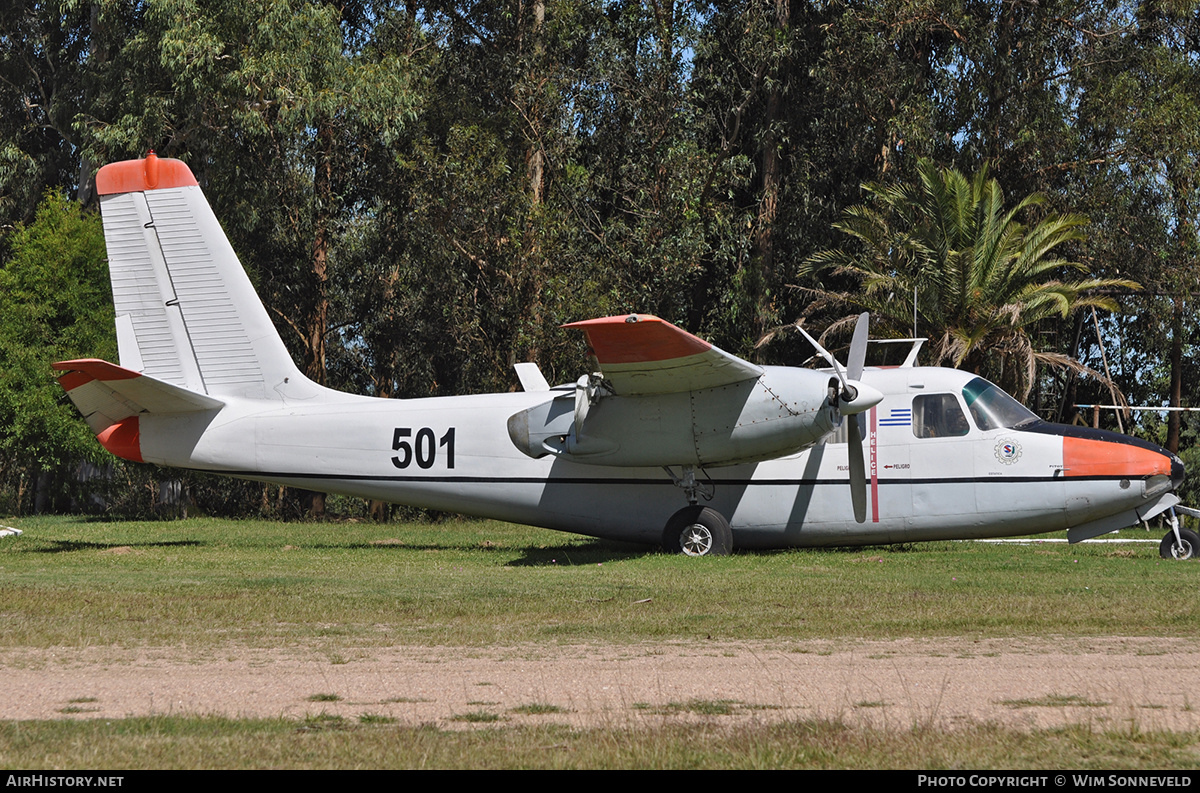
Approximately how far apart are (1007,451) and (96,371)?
12891 mm

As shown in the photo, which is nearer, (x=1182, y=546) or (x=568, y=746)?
(x=568, y=746)

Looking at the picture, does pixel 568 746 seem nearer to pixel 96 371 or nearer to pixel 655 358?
pixel 655 358

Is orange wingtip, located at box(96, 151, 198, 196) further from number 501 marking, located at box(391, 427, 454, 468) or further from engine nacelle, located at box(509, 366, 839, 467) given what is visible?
engine nacelle, located at box(509, 366, 839, 467)

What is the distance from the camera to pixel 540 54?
34.6 metres

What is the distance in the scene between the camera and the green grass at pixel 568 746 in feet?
19.2

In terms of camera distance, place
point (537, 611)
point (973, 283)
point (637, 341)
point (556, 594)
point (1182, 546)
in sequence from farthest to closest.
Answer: point (973, 283), point (1182, 546), point (637, 341), point (556, 594), point (537, 611)

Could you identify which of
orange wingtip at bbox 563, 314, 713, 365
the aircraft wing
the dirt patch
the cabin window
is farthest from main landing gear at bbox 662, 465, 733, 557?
the dirt patch

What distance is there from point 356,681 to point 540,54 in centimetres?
2909

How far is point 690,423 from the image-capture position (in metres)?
16.7

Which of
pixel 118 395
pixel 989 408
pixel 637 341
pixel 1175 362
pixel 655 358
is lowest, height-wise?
pixel 989 408

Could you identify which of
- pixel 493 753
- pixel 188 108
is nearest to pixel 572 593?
pixel 493 753

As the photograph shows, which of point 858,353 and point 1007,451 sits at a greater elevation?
point 858,353

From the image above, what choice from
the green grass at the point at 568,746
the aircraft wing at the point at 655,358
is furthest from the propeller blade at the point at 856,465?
the green grass at the point at 568,746

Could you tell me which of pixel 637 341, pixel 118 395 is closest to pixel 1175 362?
pixel 637 341
